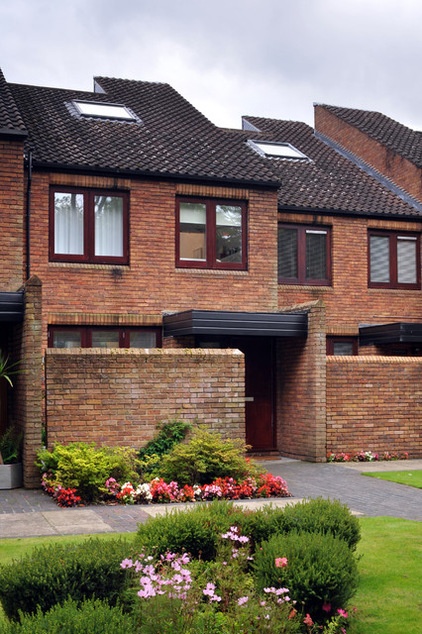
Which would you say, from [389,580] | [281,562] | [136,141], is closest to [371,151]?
[136,141]

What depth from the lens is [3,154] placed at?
16297 millimetres

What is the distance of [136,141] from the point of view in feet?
65.9

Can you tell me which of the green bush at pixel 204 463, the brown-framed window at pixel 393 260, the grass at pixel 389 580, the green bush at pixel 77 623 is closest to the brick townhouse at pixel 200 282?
the brown-framed window at pixel 393 260

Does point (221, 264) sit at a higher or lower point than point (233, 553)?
higher

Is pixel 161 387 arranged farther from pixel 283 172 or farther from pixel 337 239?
pixel 283 172

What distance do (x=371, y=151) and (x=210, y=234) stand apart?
9.65 metres

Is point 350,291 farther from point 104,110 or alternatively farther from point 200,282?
point 104,110

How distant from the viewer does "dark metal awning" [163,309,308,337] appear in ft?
56.2

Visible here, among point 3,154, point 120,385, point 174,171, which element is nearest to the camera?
point 120,385

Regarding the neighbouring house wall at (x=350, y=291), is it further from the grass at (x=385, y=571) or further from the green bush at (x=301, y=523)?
the green bush at (x=301, y=523)

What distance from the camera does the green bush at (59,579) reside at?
5523 mm

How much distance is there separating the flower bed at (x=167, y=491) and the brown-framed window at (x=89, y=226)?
6.51 m

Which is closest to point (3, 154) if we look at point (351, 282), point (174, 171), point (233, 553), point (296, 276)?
Result: point (174, 171)

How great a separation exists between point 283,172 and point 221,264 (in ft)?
16.8
